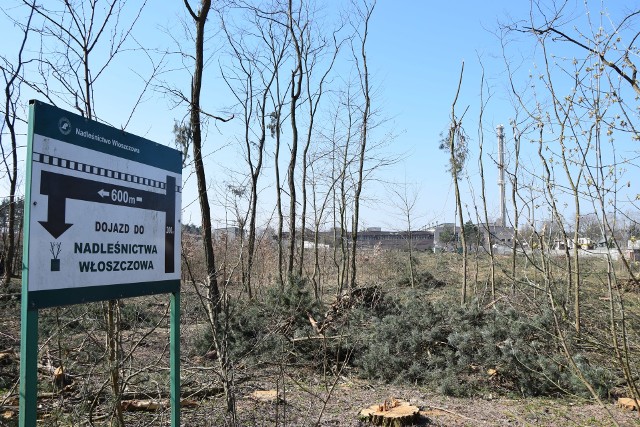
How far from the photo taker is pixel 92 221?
8.33ft

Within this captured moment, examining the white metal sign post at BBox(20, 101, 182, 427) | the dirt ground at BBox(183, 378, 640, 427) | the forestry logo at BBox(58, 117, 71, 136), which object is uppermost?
the forestry logo at BBox(58, 117, 71, 136)

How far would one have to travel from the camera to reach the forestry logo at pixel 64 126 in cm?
241

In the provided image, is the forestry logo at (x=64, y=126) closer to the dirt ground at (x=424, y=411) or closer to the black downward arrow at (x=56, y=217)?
the black downward arrow at (x=56, y=217)

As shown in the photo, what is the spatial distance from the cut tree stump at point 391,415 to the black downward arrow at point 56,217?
11.5ft

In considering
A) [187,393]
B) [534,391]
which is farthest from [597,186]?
[534,391]

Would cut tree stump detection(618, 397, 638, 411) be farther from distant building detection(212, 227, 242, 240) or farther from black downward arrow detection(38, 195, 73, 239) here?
black downward arrow detection(38, 195, 73, 239)

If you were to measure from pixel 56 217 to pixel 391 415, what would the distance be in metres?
3.56

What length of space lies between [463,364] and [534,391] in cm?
86

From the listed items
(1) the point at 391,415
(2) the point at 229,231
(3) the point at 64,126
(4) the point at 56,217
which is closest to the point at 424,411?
(1) the point at 391,415

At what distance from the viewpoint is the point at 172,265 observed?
319 centimetres

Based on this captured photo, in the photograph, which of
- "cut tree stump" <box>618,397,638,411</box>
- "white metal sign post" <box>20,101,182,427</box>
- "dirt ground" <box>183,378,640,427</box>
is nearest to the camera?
"white metal sign post" <box>20,101,182,427</box>

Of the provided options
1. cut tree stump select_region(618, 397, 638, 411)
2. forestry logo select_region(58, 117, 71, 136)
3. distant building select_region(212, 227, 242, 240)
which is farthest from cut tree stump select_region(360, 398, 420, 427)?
forestry logo select_region(58, 117, 71, 136)

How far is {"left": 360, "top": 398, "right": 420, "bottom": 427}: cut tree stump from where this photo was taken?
4.86m

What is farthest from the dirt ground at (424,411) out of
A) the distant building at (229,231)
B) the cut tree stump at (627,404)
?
the distant building at (229,231)
